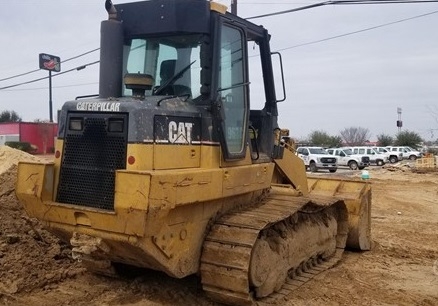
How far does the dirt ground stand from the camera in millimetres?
5500

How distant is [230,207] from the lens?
5672 mm

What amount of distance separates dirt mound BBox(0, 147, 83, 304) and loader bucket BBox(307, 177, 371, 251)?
3989mm

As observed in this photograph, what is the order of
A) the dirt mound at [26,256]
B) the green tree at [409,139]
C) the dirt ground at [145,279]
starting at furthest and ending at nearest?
1. the green tree at [409,139]
2. the dirt mound at [26,256]
3. the dirt ground at [145,279]

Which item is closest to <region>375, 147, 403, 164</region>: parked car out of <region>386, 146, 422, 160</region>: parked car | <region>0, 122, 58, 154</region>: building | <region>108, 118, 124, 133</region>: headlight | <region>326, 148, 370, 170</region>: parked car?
<region>386, 146, 422, 160</region>: parked car

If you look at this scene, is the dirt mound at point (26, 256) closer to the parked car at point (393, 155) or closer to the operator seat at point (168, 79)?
the operator seat at point (168, 79)

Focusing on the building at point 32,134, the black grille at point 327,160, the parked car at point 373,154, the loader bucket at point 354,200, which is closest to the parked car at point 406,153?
the parked car at point 373,154

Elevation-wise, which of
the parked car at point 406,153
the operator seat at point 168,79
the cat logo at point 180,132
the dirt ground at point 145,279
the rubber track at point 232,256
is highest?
the operator seat at point 168,79

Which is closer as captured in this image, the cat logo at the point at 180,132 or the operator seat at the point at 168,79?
the cat logo at the point at 180,132

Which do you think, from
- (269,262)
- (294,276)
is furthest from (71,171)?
(294,276)

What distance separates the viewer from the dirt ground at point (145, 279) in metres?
5.50

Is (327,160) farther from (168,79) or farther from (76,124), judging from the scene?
(76,124)

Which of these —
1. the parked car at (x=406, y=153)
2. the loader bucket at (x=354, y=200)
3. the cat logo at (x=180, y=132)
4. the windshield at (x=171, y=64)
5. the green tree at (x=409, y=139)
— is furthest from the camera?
the green tree at (x=409, y=139)

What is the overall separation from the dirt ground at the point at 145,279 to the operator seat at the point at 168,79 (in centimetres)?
225

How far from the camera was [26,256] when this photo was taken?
646 cm
